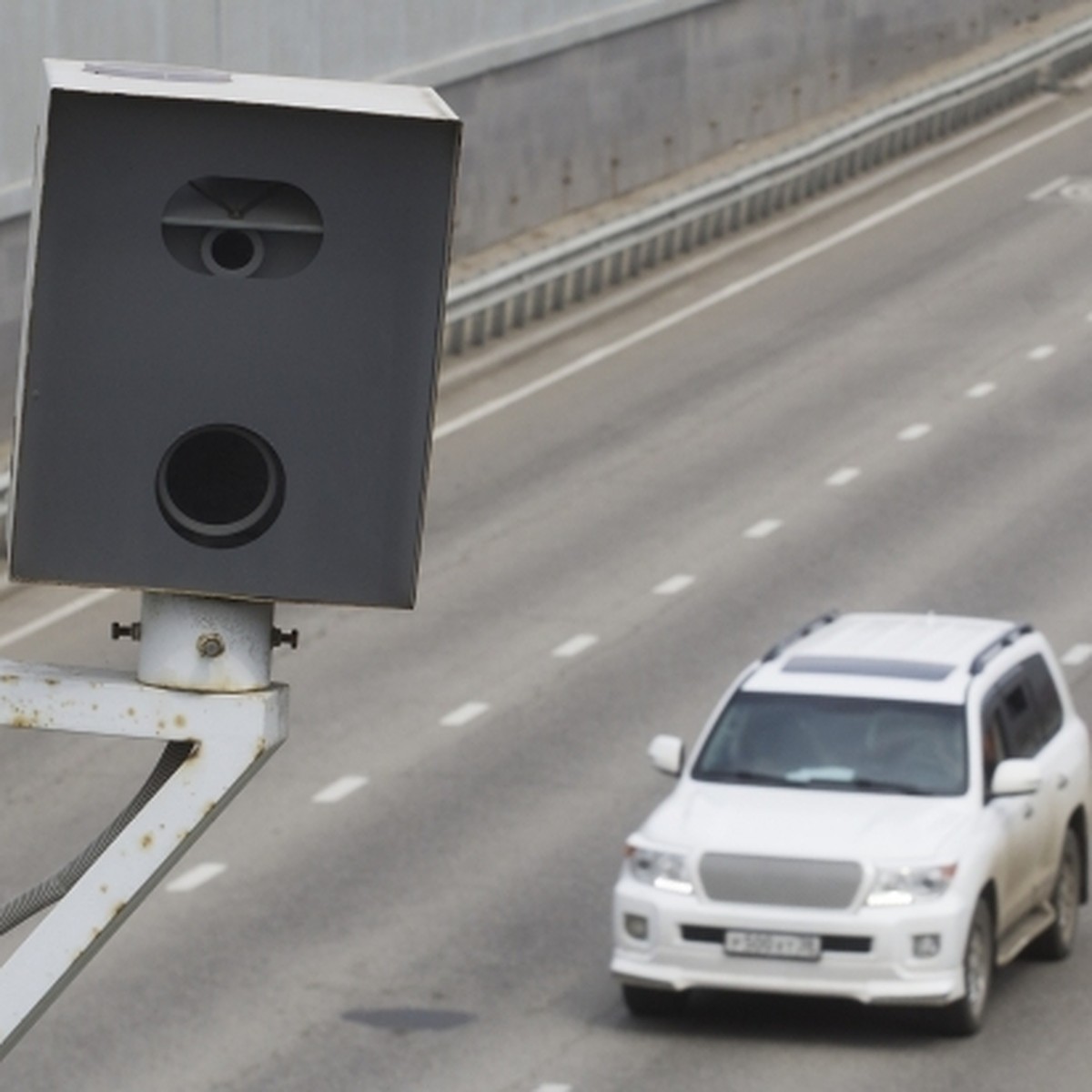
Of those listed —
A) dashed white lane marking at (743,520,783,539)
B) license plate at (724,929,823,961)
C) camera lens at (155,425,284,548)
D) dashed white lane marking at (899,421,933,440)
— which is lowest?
dashed white lane marking at (899,421,933,440)

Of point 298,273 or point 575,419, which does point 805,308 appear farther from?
point 298,273

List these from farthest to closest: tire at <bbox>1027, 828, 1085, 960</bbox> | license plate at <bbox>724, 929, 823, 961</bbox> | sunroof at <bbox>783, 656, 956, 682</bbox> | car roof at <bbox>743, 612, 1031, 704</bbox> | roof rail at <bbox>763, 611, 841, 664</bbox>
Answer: roof rail at <bbox>763, 611, 841, 664</bbox> → tire at <bbox>1027, 828, 1085, 960</bbox> → sunroof at <bbox>783, 656, 956, 682</bbox> → car roof at <bbox>743, 612, 1031, 704</bbox> → license plate at <bbox>724, 929, 823, 961</bbox>

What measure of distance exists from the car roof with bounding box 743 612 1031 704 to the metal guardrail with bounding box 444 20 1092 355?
651 inches

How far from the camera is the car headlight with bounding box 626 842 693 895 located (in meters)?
15.3

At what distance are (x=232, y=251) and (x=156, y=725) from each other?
0.61 m

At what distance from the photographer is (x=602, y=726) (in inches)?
874

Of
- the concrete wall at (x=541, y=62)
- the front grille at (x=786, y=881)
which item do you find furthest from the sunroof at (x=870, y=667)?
the concrete wall at (x=541, y=62)

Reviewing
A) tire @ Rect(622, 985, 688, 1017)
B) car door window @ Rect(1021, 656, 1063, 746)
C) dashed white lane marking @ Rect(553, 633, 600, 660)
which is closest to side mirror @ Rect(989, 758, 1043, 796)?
car door window @ Rect(1021, 656, 1063, 746)

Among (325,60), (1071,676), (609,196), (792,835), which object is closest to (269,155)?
(792,835)

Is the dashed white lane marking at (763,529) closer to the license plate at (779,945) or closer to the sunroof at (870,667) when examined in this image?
the sunroof at (870,667)

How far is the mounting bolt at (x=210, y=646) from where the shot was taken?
3982 mm

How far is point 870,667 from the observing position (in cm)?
1700

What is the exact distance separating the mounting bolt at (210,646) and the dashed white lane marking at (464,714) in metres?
18.3

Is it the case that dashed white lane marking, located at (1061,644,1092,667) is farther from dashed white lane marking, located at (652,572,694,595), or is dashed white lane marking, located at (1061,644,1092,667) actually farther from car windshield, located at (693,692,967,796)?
car windshield, located at (693,692,967,796)
